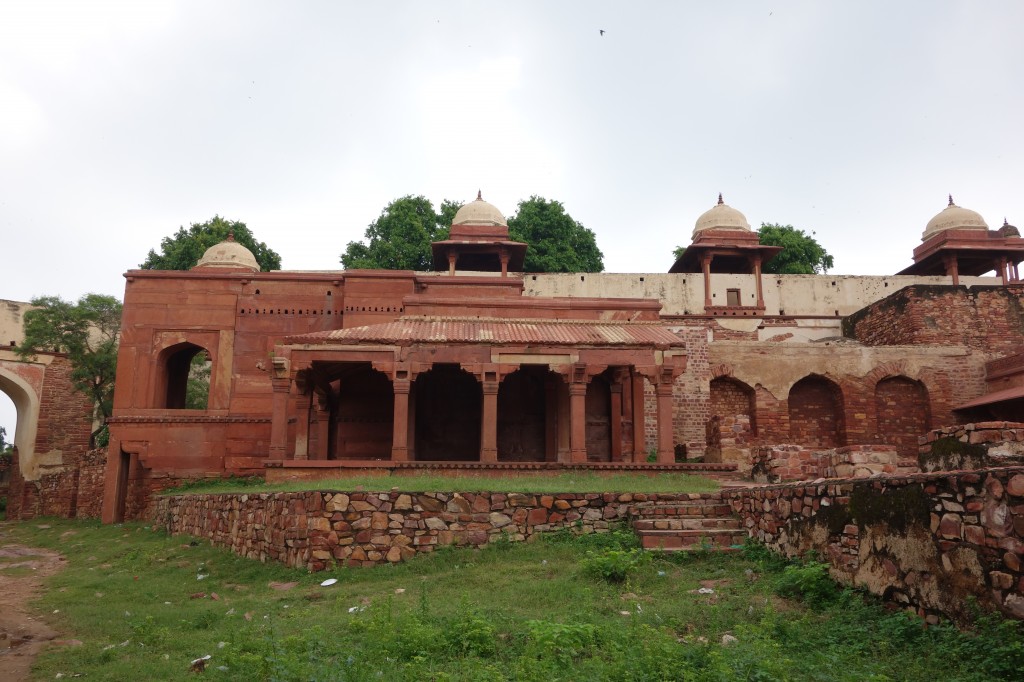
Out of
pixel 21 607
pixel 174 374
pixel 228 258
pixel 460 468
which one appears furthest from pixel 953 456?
pixel 228 258

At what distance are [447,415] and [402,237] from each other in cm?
1840

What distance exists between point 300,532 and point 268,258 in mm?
25861

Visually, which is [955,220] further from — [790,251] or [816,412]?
[816,412]

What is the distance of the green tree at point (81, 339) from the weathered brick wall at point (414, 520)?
678 inches

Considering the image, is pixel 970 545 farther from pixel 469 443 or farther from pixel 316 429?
pixel 316 429

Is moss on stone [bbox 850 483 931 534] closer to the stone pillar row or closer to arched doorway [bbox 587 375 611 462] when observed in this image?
the stone pillar row

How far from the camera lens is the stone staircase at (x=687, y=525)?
28.1 feet

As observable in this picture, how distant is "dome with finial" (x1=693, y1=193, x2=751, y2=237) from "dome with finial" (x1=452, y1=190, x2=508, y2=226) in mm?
7635

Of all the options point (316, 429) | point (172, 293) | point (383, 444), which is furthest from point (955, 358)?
point (172, 293)

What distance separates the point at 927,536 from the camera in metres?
5.25

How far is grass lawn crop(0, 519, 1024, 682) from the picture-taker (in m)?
4.89

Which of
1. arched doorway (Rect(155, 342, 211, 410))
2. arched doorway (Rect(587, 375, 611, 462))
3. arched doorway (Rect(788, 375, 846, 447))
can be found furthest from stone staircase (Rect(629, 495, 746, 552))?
arched doorway (Rect(155, 342, 211, 410))

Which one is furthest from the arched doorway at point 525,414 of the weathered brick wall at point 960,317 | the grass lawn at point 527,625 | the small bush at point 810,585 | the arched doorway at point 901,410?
the weathered brick wall at point 960,317

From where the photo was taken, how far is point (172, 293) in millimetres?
19406
